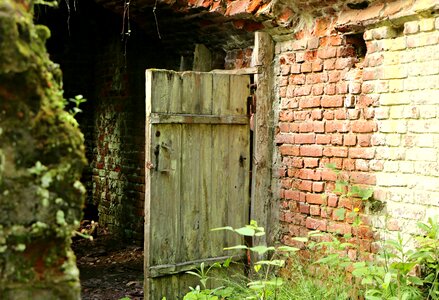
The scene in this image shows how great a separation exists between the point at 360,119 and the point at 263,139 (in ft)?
3.09

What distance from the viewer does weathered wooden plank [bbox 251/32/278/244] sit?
479cm

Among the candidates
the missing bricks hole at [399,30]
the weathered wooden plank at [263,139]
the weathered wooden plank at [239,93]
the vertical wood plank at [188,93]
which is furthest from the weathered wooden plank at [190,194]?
the missing bricks hole at [399,30]

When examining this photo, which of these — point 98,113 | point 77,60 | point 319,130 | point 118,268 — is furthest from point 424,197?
point 77,60

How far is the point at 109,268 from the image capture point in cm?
620

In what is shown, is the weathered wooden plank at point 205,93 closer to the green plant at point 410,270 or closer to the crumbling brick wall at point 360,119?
the crumbling brick wall at point 360,119

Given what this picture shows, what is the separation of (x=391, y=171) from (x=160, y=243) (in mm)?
1739

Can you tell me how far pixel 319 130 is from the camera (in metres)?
4.45

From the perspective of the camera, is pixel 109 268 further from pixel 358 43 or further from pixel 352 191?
pixel 358 43

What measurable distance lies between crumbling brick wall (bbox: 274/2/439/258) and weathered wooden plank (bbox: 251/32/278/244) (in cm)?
8

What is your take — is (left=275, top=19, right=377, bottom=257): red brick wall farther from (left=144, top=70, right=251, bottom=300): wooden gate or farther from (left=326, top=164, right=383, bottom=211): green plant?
(left=144, top=70, right=251, bottom=300): wooden gate

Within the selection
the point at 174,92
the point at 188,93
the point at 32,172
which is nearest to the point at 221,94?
the point at 188,93

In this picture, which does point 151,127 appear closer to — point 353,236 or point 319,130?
point 319,130

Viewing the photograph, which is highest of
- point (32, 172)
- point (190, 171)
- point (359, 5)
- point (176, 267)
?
point (359, 5)

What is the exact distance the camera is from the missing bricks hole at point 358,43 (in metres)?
4.23
